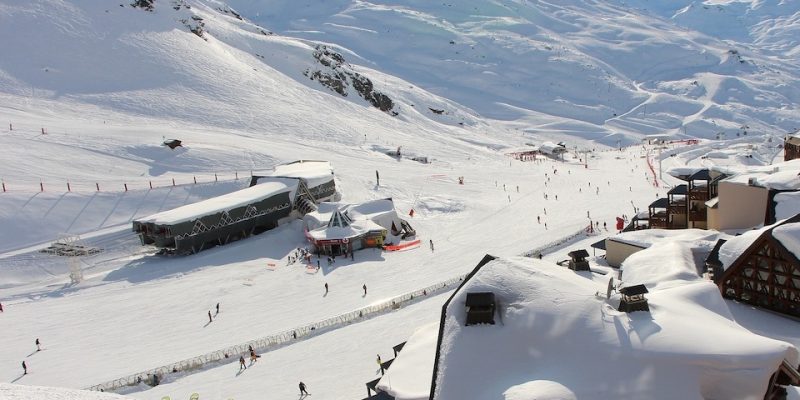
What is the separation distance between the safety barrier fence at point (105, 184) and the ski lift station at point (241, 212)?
5701mm

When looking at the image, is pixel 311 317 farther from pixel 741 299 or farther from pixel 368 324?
pixel 741 299

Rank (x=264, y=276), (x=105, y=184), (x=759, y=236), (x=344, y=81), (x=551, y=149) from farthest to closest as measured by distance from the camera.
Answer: (x=344, y=81) → (x=551, y=149) → (x=105, y=184) → (x=264, y=276) → (x=759, y=236)

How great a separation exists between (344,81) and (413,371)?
86866mm

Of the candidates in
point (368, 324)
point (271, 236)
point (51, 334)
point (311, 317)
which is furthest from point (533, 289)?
point (271, 236)

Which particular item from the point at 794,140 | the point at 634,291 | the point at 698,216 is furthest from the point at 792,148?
the point at 634,291

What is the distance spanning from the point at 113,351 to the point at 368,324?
1146 cm

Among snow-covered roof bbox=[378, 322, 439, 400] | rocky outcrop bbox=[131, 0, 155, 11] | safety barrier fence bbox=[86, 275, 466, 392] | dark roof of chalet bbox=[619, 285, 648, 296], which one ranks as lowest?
safety barrier fence bbox=[86, 275, 466, 392]

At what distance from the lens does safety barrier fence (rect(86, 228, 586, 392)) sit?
22875 millimetres

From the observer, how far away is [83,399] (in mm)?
10773

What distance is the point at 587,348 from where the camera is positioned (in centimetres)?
1329

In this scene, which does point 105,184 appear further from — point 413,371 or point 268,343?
point 413,371

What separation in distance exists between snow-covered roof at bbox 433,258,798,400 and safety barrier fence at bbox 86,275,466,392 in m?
13.1

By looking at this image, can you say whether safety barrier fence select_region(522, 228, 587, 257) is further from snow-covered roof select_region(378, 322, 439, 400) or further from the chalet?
the chalet

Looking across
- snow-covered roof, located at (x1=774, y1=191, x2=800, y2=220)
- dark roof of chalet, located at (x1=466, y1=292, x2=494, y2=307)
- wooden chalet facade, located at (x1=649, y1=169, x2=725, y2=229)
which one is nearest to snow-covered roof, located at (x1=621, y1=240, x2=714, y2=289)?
snow-covered roof, located at (x1=774, y1=191, x2=800, y2=220)
